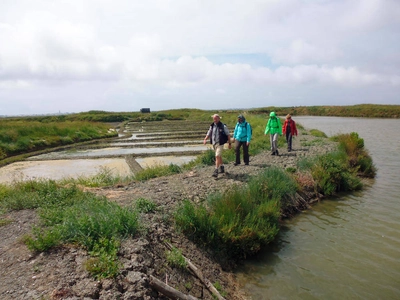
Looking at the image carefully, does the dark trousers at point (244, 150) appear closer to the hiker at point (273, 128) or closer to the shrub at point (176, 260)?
the hiker at point (273, 128)

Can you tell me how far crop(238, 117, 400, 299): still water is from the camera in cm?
502

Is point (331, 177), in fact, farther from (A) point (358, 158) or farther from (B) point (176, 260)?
(B) point (176, 260)

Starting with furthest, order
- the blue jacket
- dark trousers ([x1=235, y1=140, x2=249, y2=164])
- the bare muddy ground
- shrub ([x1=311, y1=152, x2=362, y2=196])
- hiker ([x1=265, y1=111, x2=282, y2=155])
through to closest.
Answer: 1. hiker ([x1=265, y1=111, x2=282, y2=155])
2. dark trousers ([x1=235, y1=140, x2=249, y2=164])
3. the blue jacket
4. shrub ([x1=311, y1=152, x2=362, y2=196])
5. the bare muddy ground

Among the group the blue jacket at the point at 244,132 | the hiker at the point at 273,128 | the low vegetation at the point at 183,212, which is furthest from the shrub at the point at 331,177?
the blue jacket at the point at 244,132

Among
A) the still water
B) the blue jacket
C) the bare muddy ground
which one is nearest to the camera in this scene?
the bare muddy ground

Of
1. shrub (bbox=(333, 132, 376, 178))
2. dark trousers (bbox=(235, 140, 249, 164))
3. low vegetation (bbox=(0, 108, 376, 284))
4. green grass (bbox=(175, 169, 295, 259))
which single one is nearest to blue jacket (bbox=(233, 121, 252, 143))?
dark trousers (bbox=(235, 140, 249, 164))

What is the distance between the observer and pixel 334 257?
19.6 feet

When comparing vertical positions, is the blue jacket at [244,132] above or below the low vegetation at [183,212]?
above

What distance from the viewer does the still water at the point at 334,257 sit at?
5.02 metres

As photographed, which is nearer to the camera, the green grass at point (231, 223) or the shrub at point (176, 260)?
the shrub at point (176, 260)

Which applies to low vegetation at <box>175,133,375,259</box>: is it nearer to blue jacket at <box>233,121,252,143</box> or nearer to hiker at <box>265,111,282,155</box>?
blue jacket at <box>233,121,252,143</box>

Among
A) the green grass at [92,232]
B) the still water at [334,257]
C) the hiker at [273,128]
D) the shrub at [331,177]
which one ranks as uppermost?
the hiker at [273,128]

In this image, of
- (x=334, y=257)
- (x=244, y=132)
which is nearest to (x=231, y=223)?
(x=334, y=257)

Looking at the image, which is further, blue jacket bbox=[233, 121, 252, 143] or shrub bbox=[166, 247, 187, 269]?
blue jacket bbox=[233, 121, 252, 143]
